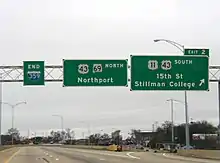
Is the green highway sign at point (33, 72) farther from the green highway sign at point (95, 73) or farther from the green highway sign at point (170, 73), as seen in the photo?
the green highway sign at point (170, 73)

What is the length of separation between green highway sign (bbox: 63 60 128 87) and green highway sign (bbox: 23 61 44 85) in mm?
1896

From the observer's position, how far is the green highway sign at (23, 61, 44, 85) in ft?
117

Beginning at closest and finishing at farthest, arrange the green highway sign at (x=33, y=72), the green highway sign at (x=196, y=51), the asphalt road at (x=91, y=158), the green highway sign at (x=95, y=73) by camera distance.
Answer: the green highway sign at (x=95, y=73)
the green highway sign at (x=196, y=51)
the green highway sign at (x=33, y=72)
the asphalt road at (x=91, y=158)

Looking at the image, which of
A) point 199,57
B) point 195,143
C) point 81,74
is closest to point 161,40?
point 199,57

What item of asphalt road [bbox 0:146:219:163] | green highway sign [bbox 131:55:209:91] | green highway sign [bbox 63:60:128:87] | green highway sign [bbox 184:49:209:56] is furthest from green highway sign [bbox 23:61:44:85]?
green highway sign [bbox 184:49:209:56]

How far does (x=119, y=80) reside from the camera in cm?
3472

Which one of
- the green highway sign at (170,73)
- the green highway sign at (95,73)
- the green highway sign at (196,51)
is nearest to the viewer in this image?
the green highway sign at (170,73)

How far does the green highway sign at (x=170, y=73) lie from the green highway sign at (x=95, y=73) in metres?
1.03

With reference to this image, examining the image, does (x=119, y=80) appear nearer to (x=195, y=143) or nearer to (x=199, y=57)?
(x=199, y=57)

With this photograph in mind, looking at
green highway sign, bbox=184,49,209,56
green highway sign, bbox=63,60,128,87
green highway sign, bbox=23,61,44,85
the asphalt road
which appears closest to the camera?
green highway sign, bbox=63,60,128,87

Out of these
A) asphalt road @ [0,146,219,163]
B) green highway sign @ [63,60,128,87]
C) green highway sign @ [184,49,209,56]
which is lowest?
asphalt road @ [0,146,219,163]

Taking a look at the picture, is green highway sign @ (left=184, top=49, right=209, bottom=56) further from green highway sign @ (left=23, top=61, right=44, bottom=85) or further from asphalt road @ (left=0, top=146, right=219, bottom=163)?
green highway sign @ (left=23, top=61, right=44, bottom=85)

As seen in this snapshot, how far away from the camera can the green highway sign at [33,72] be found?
117 feet

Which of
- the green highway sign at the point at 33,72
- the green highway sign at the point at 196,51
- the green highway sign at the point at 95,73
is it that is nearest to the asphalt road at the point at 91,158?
the green highway sign at the point at 33,72
